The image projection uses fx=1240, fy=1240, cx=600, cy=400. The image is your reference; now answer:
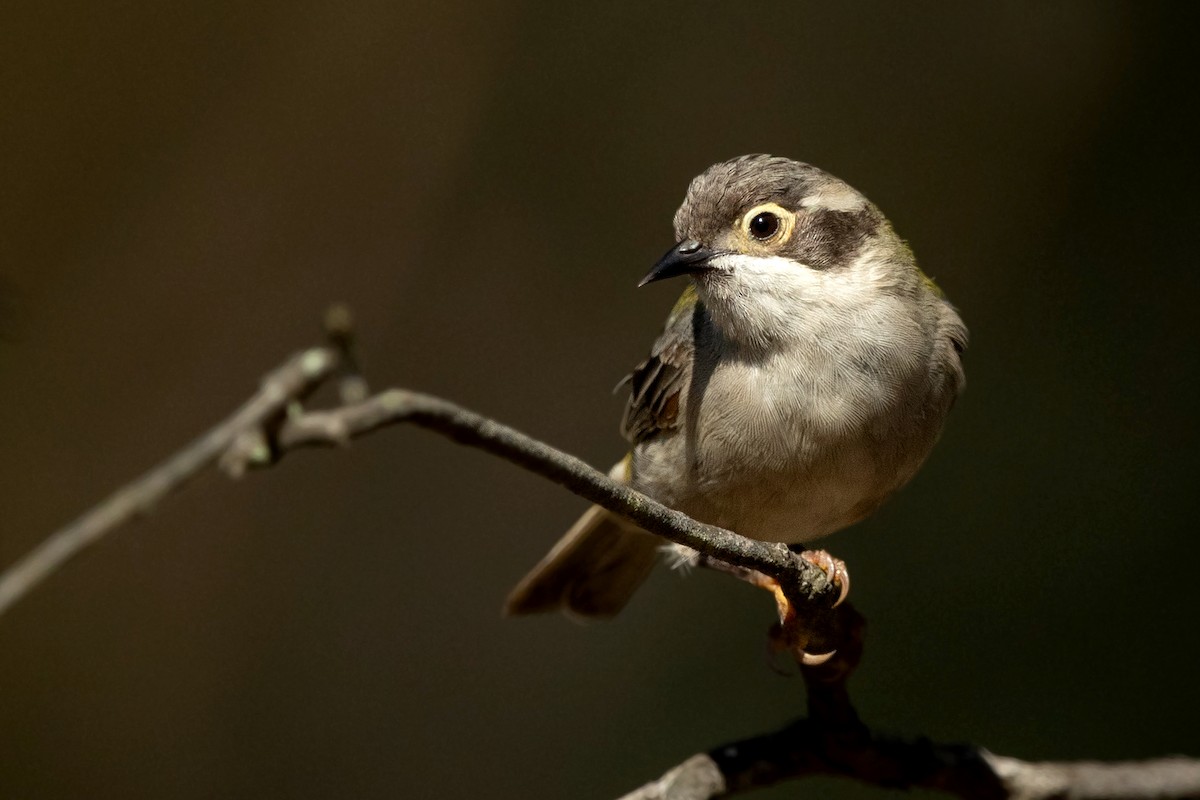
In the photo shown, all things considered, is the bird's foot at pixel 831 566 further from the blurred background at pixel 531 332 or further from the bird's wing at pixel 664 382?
the blurred background at pixel 531 332

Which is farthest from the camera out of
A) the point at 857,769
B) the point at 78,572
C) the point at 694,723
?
the point at 78,572

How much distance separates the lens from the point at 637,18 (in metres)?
6.73

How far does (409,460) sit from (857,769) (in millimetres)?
3723

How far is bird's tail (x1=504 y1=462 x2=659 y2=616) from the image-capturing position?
482 centimetres

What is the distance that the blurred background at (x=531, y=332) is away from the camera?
6.23 metres

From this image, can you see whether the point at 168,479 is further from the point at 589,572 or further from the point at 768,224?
the point at 589,572

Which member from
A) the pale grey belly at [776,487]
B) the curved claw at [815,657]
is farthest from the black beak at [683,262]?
the curved claw at [815,657]

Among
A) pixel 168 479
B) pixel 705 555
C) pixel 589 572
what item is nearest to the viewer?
pixel 168 479

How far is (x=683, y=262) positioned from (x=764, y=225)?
0.98 feet

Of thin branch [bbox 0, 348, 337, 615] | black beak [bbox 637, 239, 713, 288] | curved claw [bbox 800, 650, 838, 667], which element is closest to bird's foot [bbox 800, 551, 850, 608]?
curved claw [bbox 800, 650, 838, 667]

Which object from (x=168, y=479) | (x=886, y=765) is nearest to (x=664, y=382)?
(x=886, y=765)

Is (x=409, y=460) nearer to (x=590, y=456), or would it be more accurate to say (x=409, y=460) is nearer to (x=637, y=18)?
(x=590, y=456)

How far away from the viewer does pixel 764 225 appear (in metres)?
3.63

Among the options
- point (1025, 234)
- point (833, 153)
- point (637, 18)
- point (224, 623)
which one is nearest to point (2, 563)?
point (224, 623)
